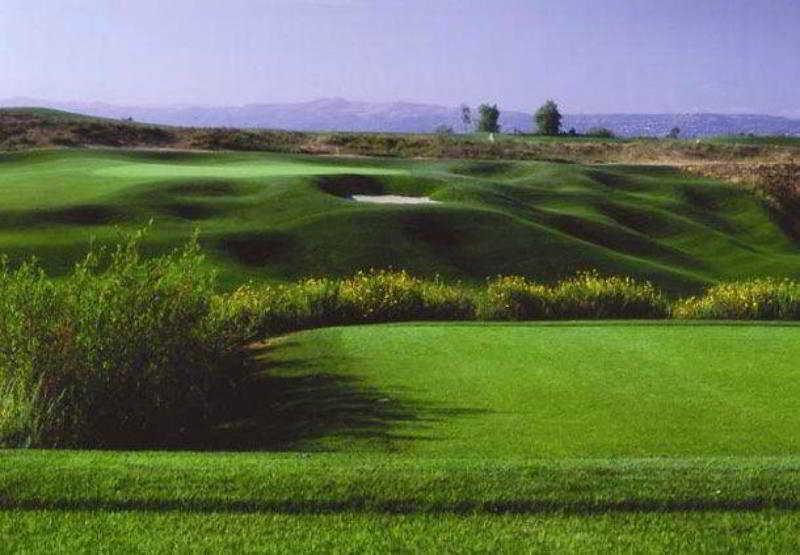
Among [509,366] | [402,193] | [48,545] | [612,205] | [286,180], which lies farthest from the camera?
[612,205]

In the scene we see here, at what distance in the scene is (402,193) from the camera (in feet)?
114

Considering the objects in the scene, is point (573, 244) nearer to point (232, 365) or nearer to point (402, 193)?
point (402, 193)

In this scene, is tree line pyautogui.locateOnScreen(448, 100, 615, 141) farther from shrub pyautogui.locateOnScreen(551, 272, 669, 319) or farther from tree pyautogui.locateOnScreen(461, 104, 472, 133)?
shrub pyautogui.locateOnScreen(551, 272, 669, 319)

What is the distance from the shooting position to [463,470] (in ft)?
23.9

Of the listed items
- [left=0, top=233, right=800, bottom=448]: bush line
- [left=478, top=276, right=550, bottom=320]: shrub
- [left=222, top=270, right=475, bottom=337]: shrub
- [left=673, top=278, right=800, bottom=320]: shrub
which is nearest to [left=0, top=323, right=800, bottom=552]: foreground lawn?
[left=0, top=233, right=800, bottom=448]: bush line

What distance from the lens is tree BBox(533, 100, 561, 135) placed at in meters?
106

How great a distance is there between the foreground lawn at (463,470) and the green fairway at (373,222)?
13188mm

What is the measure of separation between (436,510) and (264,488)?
1065mm

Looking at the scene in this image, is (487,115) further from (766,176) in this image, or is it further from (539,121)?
(766,176)

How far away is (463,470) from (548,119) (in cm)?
10304

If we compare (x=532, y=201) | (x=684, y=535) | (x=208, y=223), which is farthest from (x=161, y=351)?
(x=532, y=201)

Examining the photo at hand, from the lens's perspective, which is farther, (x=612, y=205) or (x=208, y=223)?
(x=612, y=205)

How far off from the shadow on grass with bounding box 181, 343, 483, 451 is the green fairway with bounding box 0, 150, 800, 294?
11.7 meters

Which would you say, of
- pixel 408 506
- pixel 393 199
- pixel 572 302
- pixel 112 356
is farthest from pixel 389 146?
pixel 408 506
